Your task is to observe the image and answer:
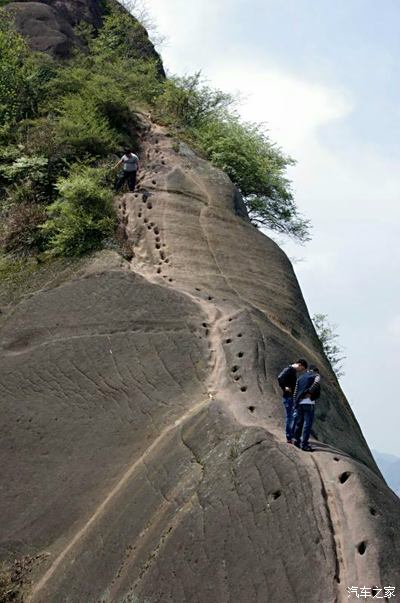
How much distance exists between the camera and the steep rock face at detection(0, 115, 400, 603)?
10148mm

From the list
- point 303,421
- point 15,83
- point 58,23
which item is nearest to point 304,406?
point 303,421

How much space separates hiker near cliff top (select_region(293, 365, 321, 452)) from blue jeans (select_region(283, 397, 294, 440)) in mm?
62

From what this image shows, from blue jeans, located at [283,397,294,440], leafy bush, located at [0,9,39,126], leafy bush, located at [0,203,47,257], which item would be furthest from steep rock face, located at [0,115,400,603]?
leafy bush, located at [0,9,39,126]

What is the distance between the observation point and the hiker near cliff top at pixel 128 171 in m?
17.6

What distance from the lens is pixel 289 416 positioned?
11.6 m

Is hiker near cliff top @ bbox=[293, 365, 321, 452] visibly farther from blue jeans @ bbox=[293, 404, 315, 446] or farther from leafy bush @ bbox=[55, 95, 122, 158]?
leafy bush @ bbox=[55, 95, 122, 158]

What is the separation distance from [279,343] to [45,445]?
12.2 feet

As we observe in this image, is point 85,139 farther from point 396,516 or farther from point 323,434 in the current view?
point 396,516

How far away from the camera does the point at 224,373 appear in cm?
1291

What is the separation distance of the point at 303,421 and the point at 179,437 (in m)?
1.69

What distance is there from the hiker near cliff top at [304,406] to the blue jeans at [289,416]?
62 millimetres

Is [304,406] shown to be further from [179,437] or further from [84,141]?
[84,141]

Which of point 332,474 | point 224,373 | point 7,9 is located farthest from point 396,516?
point 7,9

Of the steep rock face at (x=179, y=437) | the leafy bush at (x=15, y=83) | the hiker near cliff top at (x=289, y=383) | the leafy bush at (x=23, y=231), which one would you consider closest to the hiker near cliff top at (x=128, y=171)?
the steep rock face at (x=179, y=437)
